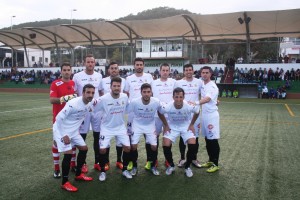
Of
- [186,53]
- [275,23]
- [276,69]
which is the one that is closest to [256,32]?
[275,23]

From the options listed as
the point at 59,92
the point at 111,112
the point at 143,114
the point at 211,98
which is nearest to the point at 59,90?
the point at 59,92

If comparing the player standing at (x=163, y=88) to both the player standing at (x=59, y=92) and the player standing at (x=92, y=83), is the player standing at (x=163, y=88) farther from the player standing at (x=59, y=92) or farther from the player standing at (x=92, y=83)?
the player standing at (x=59, y=92)

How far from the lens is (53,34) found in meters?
37.3

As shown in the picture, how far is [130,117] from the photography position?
230 inches

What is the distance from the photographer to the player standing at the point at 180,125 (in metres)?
5.42

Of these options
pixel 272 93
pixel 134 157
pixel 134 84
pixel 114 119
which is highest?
pixel 134 84

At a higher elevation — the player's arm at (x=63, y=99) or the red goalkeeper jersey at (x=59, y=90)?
the red goalkeeper jersey at (x=59, y=90)

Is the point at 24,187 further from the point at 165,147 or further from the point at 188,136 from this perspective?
the point at 188,136

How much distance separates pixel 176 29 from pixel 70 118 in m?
28.8

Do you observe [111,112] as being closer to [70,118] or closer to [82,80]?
[70,118]

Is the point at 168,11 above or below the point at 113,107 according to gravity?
above

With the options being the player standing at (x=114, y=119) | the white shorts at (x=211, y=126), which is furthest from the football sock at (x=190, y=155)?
the player standing at (x=114, y=119)

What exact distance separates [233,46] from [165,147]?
62.2 m

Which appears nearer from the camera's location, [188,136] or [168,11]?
[188,136]
